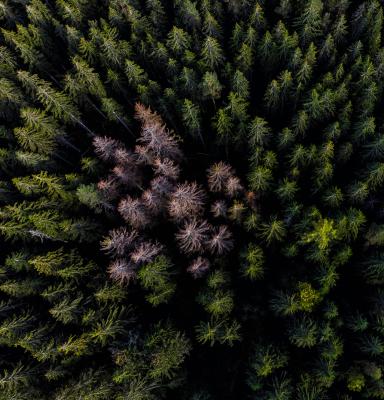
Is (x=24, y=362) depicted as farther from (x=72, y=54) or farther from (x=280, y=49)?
(x=280, y=49)

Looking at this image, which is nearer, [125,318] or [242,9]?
[125,318]

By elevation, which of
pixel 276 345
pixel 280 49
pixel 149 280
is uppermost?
pixel 280 49

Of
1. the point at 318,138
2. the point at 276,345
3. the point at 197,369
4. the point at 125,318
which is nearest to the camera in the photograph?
the point at 276,345

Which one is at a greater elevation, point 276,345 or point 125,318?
point 125,318

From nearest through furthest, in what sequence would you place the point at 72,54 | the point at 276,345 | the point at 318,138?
1. the point at 276,345
2. the point at 318,138
3. the point at 72,54

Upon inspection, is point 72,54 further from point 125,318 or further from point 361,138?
point 361,138

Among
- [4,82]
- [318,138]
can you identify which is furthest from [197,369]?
[4,82]

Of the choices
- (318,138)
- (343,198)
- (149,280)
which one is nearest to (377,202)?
(343,198)
